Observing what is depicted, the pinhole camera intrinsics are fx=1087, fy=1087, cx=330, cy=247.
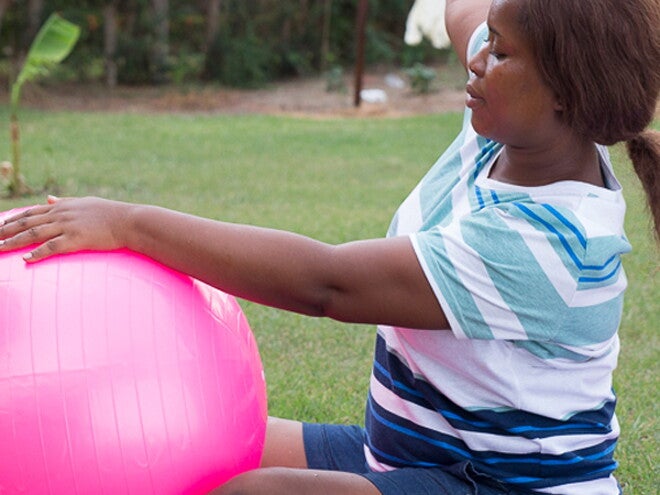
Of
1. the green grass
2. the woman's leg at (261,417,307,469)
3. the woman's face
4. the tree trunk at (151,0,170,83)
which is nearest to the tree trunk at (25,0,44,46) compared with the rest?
the tree trunk at (151,0,170,83)

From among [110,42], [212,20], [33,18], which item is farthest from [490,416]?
[212,20]

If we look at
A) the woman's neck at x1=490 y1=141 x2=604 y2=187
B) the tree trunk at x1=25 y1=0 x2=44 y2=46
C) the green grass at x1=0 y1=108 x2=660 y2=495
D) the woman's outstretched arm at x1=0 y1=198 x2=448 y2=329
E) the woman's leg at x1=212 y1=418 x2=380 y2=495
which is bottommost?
the tree trunk at x1=25 y1=0 x2=44 y2=46

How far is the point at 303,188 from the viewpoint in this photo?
28.4 ft

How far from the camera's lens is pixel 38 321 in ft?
6.56

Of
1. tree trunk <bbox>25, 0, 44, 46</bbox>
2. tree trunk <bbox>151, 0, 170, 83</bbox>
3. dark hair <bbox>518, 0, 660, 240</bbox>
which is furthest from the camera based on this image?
tree trunk <bbox>151, 0, 170, 83</bbox>

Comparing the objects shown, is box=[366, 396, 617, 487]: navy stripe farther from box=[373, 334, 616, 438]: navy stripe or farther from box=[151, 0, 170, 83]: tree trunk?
box=[151, 0, 170, 83]: tree trunk

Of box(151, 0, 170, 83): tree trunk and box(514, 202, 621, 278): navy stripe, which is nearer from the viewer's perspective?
box(514, 202, 621, 278): navy stripe

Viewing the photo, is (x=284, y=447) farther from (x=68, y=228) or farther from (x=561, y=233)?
(x=561, y=233)

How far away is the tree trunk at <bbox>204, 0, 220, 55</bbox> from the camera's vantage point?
17938 mm

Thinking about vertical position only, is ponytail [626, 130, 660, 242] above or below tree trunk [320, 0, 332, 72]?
above

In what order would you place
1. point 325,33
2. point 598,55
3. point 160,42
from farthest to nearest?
1. point 325,33
2. point 160,42
3. point 598,55

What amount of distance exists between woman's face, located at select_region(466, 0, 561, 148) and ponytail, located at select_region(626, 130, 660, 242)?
285 millimetres

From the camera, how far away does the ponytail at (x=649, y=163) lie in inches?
87.1

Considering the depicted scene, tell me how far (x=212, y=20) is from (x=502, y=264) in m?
16.5
